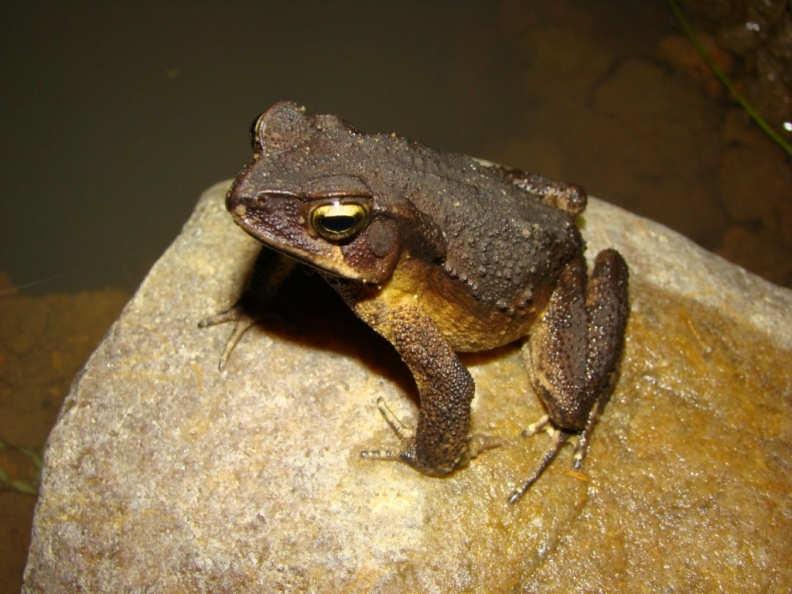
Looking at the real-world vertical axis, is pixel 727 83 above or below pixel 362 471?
above

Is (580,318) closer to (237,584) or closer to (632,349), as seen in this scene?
(632,349)

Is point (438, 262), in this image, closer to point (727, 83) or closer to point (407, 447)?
point (407, 447)

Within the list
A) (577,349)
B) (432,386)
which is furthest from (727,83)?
(432,386)

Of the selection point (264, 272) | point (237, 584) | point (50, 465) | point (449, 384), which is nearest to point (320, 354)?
point (264, 272)

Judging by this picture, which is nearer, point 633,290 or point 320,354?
point 320,354

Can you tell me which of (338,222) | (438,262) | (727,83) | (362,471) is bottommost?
(362,471)

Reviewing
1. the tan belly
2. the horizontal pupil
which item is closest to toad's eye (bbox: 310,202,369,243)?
the horizontal pupil
